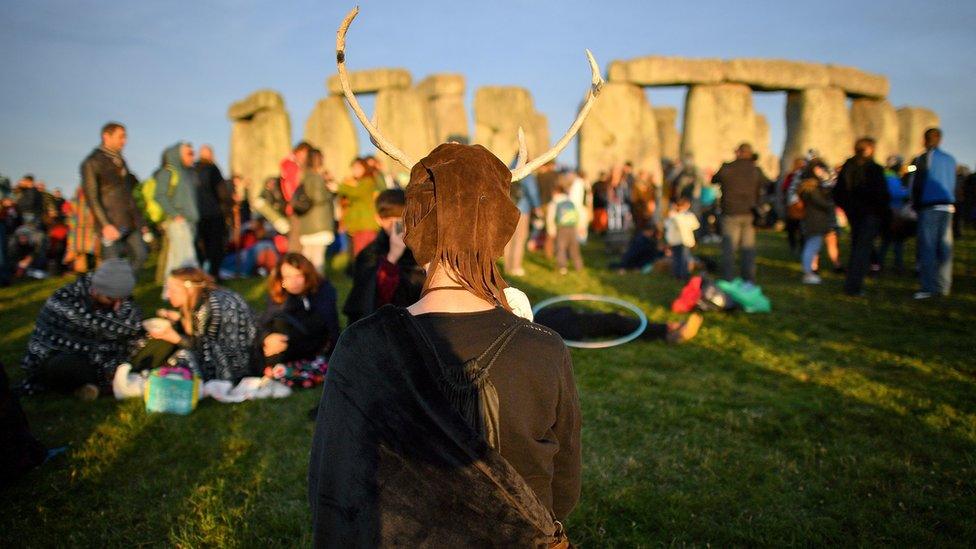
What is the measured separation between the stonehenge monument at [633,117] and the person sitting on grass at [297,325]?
43.7 feet

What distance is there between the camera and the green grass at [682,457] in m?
3.12

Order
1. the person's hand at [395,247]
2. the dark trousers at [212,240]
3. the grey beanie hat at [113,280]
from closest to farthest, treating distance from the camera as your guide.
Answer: the person's hand at [395,247]
the grey beanie hat at [113,280]
the dark trousers at [212,240]

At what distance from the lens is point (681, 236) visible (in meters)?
10.1

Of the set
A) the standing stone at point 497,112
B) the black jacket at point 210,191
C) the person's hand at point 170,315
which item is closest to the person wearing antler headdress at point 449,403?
the person's hand at point 170,315

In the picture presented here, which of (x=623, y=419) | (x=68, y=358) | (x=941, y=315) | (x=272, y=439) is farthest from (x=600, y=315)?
(x=68, y=358)

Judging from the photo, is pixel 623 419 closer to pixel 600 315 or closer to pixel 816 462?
pixel 816 462

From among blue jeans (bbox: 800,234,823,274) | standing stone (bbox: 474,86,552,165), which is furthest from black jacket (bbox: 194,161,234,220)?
standing stone (bbox: 474,86,552,165)

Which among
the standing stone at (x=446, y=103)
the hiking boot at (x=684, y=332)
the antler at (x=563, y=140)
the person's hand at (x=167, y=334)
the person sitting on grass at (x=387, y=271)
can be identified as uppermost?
the standing stone at (x=446, y=103)

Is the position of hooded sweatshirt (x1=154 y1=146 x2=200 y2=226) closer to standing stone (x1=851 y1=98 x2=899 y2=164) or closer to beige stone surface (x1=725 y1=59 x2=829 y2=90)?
beige stone surface (x1=725 y1=59 x2=829 y2=90)

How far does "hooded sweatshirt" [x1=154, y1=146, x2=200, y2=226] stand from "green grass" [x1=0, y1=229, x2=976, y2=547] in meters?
2.91

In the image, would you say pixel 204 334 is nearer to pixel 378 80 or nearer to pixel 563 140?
pixel 563 140

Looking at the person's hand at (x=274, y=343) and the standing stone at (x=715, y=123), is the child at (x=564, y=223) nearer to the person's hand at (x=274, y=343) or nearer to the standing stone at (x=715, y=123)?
the person's hand at (x=274, y=343)

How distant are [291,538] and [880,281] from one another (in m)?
9.46

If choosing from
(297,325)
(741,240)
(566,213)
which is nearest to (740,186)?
(741,240)
